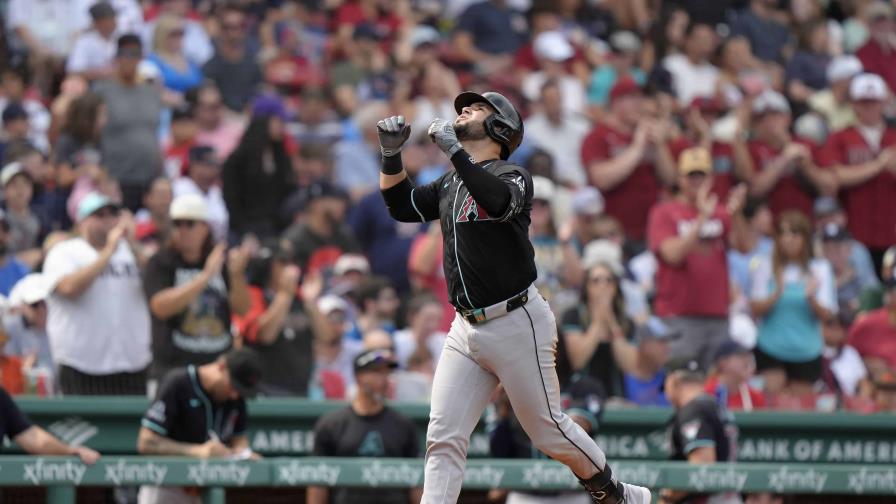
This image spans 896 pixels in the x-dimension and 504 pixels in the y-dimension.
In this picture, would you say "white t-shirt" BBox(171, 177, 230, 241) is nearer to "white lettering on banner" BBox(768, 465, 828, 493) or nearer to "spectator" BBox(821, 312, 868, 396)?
"spectator" BBox(821, 312, 868, 396)

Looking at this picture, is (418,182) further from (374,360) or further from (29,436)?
(29,436)

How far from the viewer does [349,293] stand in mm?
12055

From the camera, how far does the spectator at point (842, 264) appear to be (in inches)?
535

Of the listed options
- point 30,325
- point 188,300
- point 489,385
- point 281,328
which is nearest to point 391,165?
point 489,385

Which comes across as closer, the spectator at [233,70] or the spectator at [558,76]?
the spectator at [233,70]

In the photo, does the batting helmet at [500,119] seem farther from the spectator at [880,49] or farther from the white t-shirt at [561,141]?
the spectator at [880,49]

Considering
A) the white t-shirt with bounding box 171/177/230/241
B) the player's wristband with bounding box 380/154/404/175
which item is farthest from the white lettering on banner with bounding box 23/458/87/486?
the white t-shirt with bounding box 171/177/230/241

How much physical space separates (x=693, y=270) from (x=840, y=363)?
5.13 ft

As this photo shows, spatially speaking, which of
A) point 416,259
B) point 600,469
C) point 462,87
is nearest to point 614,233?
point 416,259

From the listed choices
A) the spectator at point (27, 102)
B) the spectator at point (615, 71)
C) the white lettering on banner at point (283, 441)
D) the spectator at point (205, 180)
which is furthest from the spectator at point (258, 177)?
the spectator at point (615, 71)

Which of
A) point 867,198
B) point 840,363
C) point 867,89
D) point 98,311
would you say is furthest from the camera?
point 867,89

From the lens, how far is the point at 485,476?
28.8 feet

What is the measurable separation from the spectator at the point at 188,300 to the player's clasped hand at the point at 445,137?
3790mm

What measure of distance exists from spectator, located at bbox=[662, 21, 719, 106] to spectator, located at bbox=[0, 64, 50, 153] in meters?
6.28
